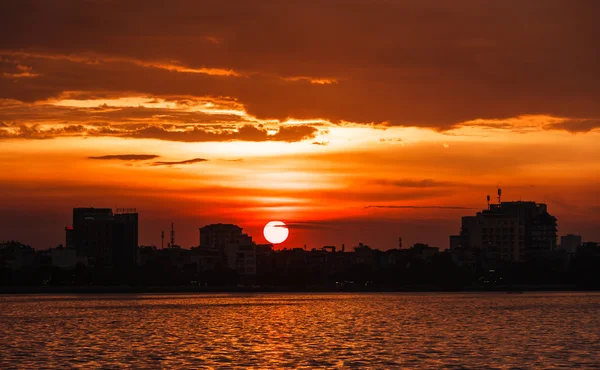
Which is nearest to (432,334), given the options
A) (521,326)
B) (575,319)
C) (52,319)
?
(521,326)

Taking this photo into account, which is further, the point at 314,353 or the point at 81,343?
the point at 81,343

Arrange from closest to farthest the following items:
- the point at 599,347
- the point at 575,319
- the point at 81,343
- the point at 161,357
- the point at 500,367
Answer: the point at 500,367, the point at 161,357, the point at 599,347, the point at 81,343, the point at 575,319

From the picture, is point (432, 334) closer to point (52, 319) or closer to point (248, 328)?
point (248, 328)

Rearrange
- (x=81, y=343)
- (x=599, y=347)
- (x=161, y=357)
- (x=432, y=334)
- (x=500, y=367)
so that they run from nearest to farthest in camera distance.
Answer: (x=500, y=367) < (x=161, y=357) < (x=599, y=347) < (x=81, y=343) < (x=432, y=334)

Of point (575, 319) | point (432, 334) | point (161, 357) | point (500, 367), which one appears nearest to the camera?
point (500, 367)

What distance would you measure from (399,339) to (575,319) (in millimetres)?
54387

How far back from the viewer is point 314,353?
90.8 meters

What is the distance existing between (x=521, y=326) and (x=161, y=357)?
201 ft

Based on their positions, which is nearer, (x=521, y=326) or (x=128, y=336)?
(x=128, y=336)

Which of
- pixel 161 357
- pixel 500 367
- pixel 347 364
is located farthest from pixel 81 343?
pixel 500 367

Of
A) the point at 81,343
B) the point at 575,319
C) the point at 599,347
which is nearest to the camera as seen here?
the point at 599,347

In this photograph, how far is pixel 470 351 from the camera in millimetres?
92250

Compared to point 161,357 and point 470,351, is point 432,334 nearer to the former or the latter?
point 470,351

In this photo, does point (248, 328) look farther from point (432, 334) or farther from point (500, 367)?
point (500, 367)
